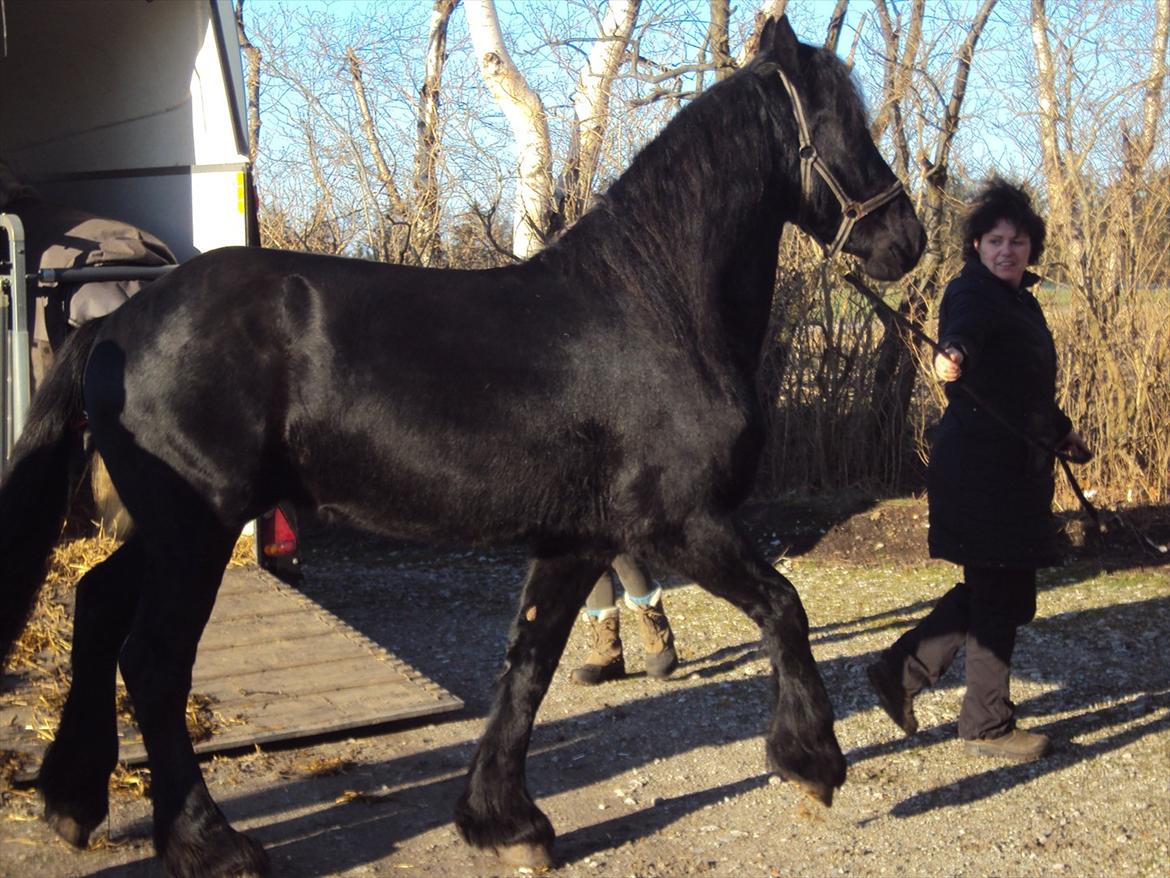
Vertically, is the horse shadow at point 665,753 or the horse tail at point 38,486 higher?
the horse tail at point 38,486

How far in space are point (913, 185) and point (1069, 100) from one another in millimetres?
1192

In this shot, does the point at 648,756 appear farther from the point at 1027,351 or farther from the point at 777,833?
the point at 1027,351

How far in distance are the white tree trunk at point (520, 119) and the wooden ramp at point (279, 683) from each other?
3.71 m

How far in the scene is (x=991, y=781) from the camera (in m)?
4.25

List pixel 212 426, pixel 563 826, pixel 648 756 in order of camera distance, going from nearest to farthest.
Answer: pixel 212 426 → pixel 563 826 → pixel 648 756

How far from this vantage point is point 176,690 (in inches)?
132

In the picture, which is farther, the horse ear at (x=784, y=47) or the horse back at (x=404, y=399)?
the horse ear at (x=784, y=47)

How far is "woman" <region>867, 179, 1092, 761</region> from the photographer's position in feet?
14.0

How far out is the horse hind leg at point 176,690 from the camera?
3.32 meters

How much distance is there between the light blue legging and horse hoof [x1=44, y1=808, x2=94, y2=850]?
88.7 inches

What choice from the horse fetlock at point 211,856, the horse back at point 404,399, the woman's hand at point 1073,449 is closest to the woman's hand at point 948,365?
the woman's hand at point 1073,449

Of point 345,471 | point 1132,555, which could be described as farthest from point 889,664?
point 1132,555

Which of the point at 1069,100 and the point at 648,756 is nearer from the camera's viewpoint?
the point at 648,756

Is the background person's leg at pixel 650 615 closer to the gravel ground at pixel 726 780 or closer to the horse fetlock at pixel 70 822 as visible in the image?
the gravel ground at pixel 726 780
